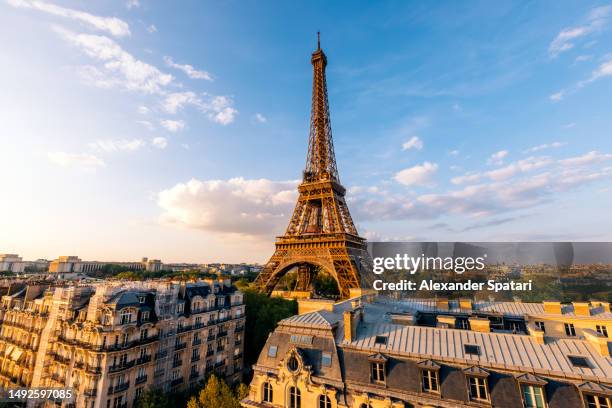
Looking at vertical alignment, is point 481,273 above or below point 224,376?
above

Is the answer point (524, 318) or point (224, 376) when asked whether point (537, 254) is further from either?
point (224, 376)

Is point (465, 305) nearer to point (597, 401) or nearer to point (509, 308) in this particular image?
point (509, 308)

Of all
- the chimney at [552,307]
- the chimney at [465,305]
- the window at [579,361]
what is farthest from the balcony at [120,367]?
the chimney at [552,307]

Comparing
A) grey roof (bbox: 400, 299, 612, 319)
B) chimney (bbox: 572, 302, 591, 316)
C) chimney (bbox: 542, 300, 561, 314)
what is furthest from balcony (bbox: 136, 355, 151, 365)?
chimney (bbox: 572, 302, 591, 316)

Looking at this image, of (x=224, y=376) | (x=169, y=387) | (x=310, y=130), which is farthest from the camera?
(x=310, y=130)

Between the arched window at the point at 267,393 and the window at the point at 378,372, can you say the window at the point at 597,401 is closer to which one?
the window at the point at 378,372

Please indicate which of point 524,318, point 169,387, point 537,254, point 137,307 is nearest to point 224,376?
point 169,387
